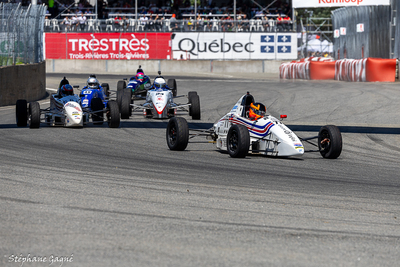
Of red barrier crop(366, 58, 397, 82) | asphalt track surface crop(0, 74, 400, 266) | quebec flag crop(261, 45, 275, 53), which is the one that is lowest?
asphalt track surface crop(0, 74, 400, 266)

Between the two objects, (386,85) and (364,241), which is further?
(386,85)

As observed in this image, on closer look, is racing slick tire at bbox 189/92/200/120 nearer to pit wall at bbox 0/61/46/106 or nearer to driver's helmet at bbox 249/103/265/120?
driver's helmet at bbox 249/103/265/120

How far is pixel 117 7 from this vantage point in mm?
49438

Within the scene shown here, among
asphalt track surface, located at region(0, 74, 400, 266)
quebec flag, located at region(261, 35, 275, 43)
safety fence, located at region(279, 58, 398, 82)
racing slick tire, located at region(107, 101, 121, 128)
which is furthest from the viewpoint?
quebec flag, located at region(261, 35, 275, 43)

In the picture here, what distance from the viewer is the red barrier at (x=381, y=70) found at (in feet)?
96.4

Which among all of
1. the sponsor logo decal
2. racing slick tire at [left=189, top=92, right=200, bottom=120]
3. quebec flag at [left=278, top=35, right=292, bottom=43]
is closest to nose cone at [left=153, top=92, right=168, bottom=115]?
racing slick tire at [left=189, top=92, right=200, bottom=120]

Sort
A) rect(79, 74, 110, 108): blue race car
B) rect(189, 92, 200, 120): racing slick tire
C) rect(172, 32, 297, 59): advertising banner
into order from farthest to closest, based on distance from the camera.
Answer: rect(172, 32, 297, 59): advertising banner → rect(189, 92, 200, 120): racing slick tire → rect(79, 74, 110, 108): blue race car

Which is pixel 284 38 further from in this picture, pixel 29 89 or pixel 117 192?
pixel 117 192

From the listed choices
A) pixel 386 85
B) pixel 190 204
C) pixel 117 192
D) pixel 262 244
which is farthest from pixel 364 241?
pixel 386 85

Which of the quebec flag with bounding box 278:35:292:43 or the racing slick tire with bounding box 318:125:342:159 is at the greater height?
the quebec flag with bounding box 278:35:292:43

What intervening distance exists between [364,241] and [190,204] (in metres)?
2.09

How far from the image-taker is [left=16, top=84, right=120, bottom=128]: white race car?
15070 mm

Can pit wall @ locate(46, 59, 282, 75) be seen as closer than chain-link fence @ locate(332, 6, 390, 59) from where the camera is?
No

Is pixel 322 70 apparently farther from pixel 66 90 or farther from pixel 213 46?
pixel 66 90
